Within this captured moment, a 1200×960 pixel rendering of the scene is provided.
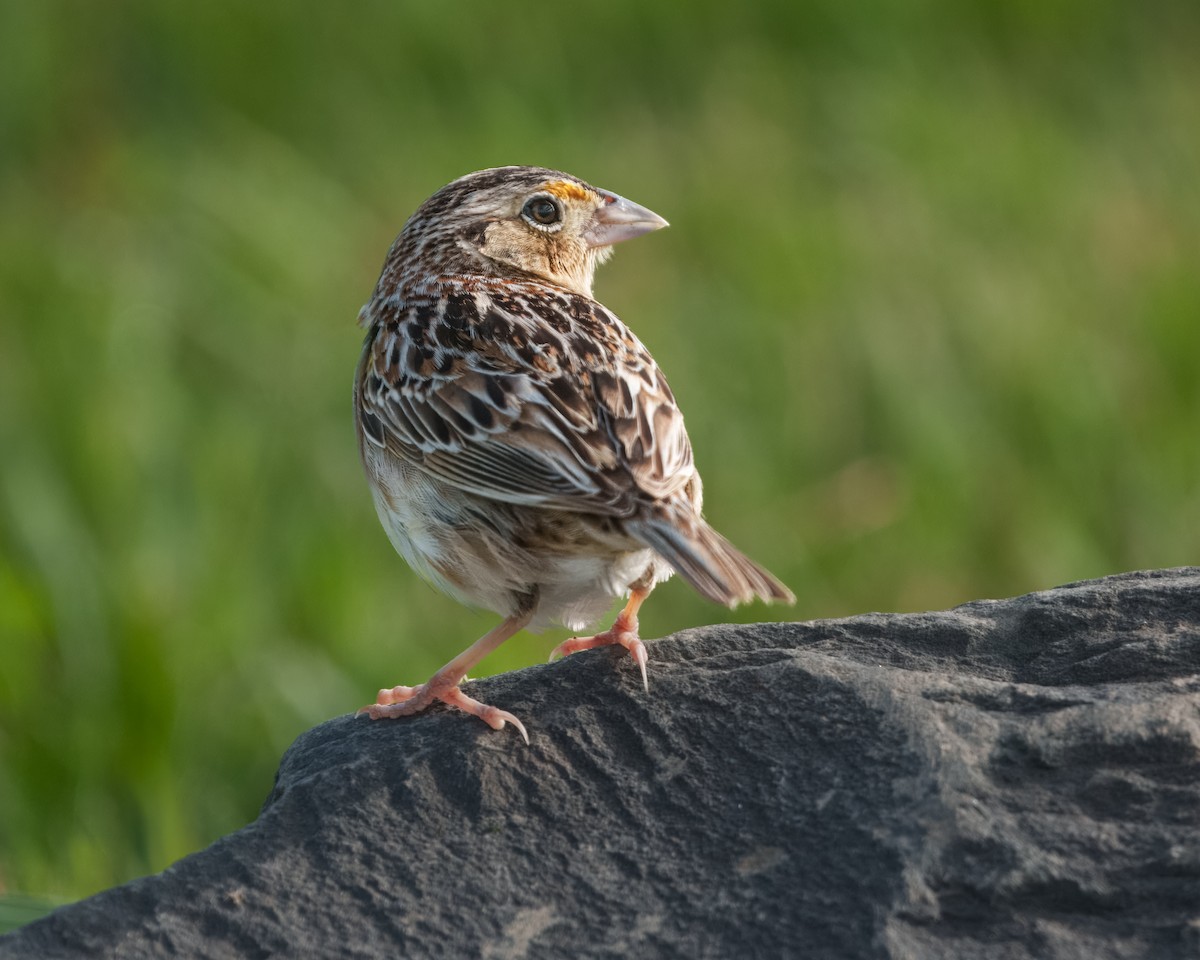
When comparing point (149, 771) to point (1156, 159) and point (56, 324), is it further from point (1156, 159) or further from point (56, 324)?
point (1156, 159)

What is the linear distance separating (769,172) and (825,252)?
104 cm

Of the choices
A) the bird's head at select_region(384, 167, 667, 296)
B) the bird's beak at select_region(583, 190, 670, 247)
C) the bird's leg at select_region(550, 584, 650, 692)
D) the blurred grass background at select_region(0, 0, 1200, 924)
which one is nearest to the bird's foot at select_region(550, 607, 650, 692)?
the bird's leg at select_region(550, 584, 650, 692)

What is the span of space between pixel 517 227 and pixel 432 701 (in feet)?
5.70

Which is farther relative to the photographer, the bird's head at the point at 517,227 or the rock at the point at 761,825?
the bird's head at the point at 517,227

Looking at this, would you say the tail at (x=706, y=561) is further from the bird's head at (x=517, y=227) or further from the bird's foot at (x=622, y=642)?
the bird's head at (x=517, y=227)

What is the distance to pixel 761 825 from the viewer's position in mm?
3379

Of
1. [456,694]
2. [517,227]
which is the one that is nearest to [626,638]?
[456,694]

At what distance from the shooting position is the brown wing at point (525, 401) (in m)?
3.97

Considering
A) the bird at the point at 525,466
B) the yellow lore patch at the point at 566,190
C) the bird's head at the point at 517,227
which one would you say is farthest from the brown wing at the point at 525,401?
the yellow lore patch at the point at 566,190

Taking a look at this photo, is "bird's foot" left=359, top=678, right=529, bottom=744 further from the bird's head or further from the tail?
the bird's head

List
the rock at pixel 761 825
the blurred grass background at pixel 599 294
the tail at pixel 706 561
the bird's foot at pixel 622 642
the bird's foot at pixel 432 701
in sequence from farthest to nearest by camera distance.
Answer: the blurred grass background at pixel 599 294 < the bird's foot at pixel 622 642 < the bird's foot at pixel 432 701 < the tail at pixel 706 561 < the rock at pixel 761 825

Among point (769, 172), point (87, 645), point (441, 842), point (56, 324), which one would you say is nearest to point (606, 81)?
point (769, 172)

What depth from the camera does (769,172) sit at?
392 inches

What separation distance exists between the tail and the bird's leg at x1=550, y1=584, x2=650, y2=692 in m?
0.34
